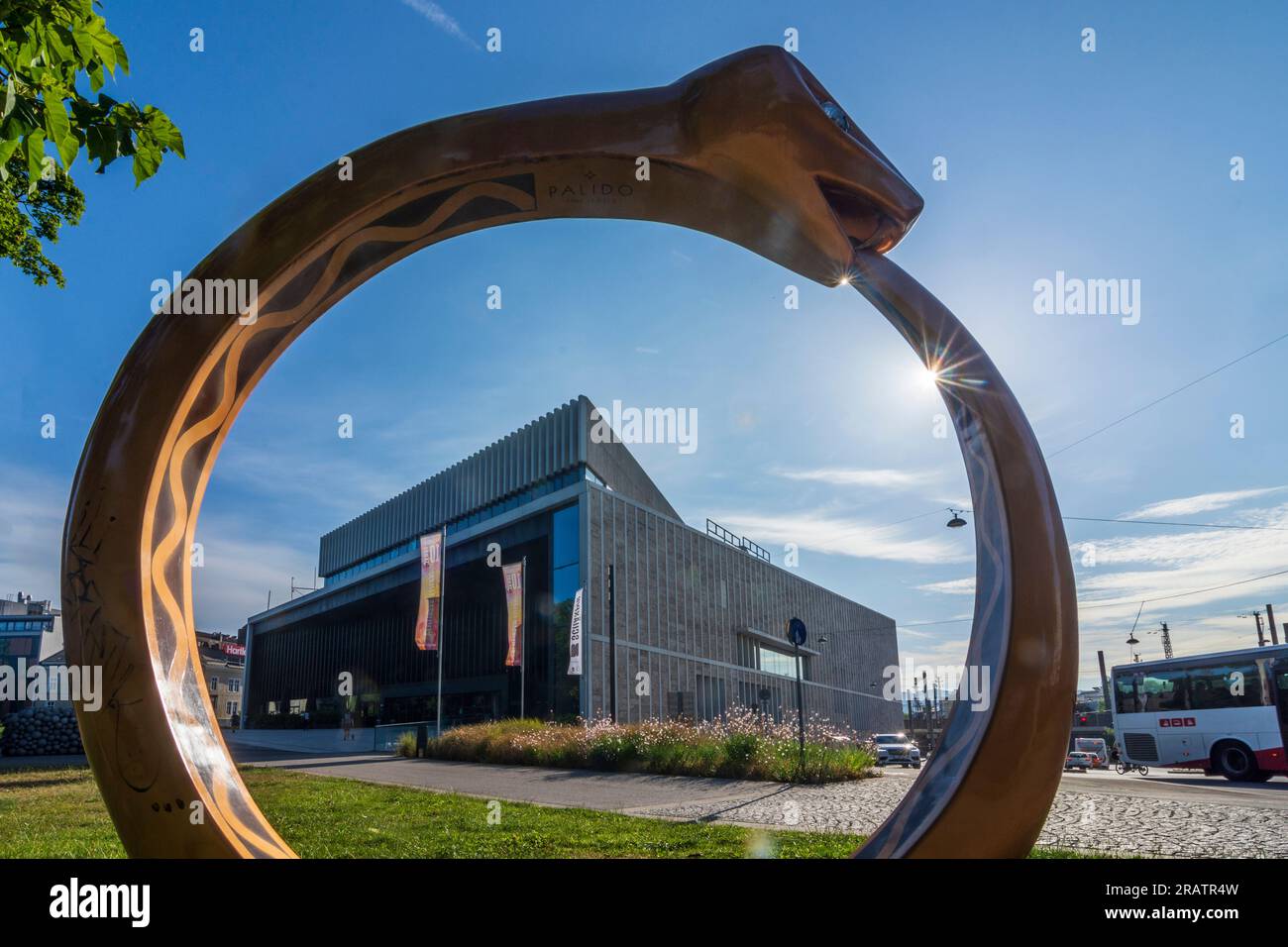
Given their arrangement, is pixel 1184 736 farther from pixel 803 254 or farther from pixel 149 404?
pixel 149 404

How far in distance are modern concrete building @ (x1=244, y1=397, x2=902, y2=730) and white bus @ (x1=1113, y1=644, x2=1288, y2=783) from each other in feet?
30.7

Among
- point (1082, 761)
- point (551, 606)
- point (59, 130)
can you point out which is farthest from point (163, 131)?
point (1082, 761)

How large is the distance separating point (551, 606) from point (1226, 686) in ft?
67.4

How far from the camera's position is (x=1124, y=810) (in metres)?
9.25

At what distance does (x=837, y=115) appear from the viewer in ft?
9.57

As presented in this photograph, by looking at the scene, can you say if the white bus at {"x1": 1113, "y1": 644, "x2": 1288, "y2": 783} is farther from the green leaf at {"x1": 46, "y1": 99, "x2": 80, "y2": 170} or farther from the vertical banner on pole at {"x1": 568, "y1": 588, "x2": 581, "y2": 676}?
the green leaf at {"x1": 46, "y1": 99, "x2": 80, "y2": 170}

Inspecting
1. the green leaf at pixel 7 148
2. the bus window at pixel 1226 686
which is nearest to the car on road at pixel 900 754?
the bus window at pixel 1226 686

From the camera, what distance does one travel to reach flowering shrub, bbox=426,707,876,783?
1420 cm

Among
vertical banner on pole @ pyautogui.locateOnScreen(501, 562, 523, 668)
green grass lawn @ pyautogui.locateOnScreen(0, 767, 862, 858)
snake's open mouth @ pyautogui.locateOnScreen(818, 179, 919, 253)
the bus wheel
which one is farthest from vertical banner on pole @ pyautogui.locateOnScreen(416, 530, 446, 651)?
snake's open mouth @ pyautogui.locateOnScreen(818, 179, 919, 253)

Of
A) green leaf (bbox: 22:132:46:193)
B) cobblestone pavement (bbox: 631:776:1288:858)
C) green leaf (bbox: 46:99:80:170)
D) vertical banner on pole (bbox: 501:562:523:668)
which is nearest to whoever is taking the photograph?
green leaf (bbox: 46:99:80:170)

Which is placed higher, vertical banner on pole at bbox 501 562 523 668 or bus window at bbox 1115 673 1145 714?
vertical banner on pole at bbox 501 562 523 668

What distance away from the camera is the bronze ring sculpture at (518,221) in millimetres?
2217

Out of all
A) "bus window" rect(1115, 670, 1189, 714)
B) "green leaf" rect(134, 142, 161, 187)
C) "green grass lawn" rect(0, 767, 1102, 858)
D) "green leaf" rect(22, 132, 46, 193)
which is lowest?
"bus window" rect(1115, 670, 1189, 714)

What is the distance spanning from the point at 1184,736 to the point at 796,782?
11.7m
